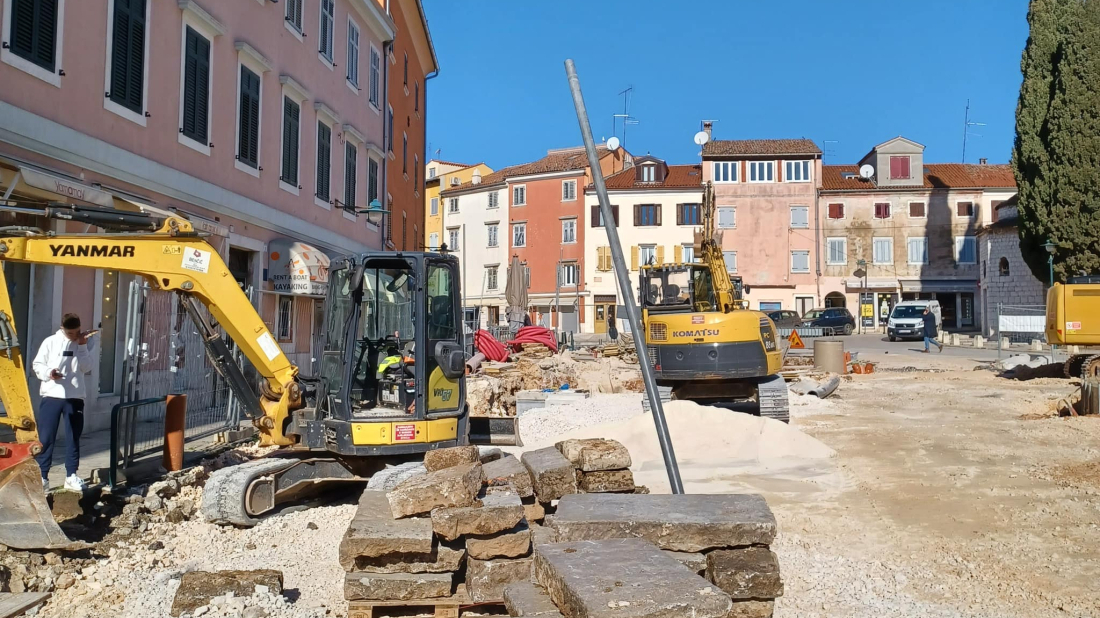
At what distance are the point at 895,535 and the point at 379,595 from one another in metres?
4.34

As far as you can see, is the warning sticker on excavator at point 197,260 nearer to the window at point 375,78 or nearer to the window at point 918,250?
the window at point 375,78

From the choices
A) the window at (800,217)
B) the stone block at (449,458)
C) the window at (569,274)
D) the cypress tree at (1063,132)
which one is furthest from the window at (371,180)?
the window at (800,217)

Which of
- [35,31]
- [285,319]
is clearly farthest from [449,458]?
[285,319]

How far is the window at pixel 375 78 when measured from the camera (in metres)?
22.1

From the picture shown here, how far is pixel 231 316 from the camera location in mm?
7391

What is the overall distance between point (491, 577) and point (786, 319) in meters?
38.2

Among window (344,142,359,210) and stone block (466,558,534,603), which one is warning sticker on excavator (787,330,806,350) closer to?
window (344,142,359,210)

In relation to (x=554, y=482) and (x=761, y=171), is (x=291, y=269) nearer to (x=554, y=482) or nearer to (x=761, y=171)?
(x=554, y=482)

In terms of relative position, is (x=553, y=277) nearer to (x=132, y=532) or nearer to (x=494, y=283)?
(x=494, y=283)

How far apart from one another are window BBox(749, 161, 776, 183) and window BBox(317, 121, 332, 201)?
3373 cm

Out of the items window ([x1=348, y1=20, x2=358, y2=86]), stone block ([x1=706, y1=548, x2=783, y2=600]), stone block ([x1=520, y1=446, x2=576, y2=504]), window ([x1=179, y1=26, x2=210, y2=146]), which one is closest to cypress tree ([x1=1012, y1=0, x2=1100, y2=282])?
window ([x1=348, y1=20, x2=358, y2=86])

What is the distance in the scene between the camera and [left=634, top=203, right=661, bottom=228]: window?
160 ft

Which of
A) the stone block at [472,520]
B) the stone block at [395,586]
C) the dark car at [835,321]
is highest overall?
the dark car at [835,321]

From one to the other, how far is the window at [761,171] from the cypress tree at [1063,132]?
16.4 metres
